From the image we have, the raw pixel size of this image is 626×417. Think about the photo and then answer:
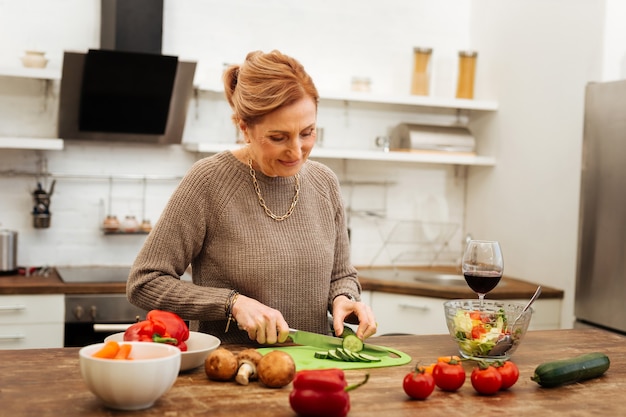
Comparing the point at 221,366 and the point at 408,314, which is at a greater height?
the point at 221,366

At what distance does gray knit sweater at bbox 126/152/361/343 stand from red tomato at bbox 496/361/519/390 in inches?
26.9

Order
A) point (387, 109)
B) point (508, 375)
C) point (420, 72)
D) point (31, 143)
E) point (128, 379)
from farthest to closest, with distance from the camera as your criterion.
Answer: point (387, 109) → point (420, 72) → point (31, 143) → point (508, 375) → point (128, 379)

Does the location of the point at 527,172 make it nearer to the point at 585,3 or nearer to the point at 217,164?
the point at 585,3

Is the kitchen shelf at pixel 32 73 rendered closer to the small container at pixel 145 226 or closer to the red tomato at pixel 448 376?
the small container at pixel 145 226

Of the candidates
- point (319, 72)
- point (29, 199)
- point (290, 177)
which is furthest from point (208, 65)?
point (290, 177)

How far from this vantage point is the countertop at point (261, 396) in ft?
4.83

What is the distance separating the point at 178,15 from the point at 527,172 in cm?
205

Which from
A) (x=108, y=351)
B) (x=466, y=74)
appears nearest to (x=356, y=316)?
(x=108, y=351)

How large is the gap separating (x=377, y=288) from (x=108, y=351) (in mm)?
2541

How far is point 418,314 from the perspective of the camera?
386cm

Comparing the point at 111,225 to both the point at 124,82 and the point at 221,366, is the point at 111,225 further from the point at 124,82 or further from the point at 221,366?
the point at 221,366

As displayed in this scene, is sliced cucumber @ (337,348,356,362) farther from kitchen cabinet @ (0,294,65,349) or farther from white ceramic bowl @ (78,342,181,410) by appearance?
kitchen cabinet @ (0,294,65,349)

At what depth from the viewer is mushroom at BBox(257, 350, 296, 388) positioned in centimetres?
161

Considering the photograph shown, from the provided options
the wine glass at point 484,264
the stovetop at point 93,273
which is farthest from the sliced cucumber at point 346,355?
the stovetop at point 93,273
